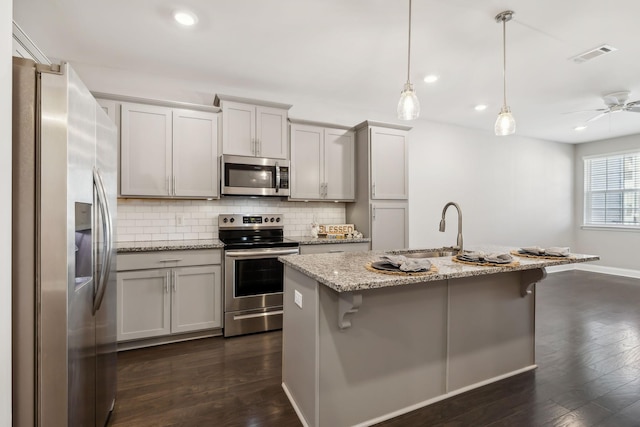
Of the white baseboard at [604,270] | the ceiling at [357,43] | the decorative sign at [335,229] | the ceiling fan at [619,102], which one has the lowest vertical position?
the white baseboard at [604,270]

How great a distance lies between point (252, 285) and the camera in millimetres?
3164

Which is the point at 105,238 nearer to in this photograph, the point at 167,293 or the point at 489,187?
the point at 167,293

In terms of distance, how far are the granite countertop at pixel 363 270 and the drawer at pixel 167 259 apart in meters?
1.32

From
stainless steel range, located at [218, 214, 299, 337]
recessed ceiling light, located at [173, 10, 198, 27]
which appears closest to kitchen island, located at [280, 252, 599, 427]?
stainless steel range, located at [218, 214, 299, 337]

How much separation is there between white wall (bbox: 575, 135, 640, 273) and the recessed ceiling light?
7.90 meters

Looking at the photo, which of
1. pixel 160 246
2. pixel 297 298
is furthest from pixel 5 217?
pixel 160 246

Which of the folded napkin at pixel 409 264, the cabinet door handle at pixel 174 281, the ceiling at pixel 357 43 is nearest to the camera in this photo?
the folded napkin at pixel 409 264

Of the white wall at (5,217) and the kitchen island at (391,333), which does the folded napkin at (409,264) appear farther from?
the white wall at (5,217)

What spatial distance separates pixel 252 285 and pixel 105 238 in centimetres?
179

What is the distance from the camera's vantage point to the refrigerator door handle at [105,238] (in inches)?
56.6

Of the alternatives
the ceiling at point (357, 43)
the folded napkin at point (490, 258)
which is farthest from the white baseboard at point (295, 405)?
the ceiling at point (357, 43)

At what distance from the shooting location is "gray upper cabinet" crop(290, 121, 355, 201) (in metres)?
3.71

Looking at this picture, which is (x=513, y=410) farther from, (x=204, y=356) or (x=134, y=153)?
(x=134, y=153)

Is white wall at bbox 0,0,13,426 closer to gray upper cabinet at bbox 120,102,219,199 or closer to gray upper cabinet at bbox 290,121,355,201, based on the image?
gray upper cabinet at bbox 120,102,219,199
